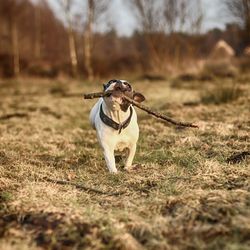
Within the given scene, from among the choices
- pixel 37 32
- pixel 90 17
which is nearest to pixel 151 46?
pixel 90 17

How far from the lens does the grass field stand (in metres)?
2.72

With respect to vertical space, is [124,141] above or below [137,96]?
below

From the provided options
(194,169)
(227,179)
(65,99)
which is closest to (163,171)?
(194,169)

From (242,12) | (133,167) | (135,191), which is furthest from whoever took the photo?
(242,12)

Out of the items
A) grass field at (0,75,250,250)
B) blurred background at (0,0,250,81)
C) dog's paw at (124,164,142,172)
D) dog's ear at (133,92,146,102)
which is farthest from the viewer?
blurred background at (0,0,250,81)

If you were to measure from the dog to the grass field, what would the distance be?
274 millimetres

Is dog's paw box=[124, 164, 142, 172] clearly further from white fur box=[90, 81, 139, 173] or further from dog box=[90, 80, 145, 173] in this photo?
white fur box=[90, 81, 139, 173]

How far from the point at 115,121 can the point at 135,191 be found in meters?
0.87

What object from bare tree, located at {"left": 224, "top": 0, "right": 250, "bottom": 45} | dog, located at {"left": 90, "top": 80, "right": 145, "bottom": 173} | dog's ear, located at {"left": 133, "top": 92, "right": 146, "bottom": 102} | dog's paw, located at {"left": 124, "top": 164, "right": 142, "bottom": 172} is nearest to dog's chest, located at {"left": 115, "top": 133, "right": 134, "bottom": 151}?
dog, located at {"left": 90, "top": 80, "right": 145, "bottom": 173}

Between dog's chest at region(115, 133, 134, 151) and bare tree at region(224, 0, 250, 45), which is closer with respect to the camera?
dog's chest at region(115, 133, 134, 151)

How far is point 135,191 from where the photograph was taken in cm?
361

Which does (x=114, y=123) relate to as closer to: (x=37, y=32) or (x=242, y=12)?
(x=242, y=12)

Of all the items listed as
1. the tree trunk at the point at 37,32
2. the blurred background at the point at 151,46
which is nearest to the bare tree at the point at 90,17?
the blurred background at the point at 151,46

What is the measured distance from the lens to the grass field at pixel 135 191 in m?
2.72
